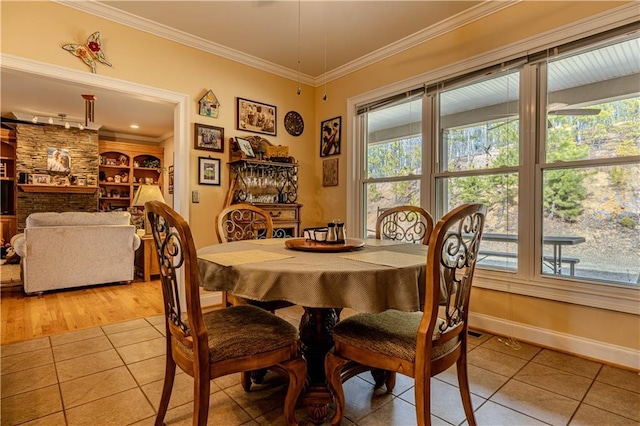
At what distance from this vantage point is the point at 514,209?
102 inches

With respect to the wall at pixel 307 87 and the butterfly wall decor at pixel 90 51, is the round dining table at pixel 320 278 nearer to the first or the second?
the wall at pixel 307 87

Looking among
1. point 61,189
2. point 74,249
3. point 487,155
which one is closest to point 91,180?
point 61,189

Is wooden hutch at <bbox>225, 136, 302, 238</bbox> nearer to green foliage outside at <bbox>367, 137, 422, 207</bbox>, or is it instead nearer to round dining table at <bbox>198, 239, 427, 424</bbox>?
green foliage outside at <bbox>367, 137, 422, 207</bbox>

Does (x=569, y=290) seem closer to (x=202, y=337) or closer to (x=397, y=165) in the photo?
(x=397, y=165)

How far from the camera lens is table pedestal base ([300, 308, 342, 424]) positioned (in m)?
1.48

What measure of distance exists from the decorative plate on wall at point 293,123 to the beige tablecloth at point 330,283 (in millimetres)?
2897

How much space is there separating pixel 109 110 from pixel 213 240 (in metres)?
4.04

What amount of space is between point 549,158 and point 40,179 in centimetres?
835

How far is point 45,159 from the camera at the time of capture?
660cm

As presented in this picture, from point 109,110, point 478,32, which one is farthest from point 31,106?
point 478,32

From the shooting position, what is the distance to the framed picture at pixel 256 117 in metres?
3.58

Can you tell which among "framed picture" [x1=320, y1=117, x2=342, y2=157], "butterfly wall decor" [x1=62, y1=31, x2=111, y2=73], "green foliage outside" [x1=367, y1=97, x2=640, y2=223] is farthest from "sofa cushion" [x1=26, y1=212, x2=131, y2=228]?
"green foliage outside" [x1=367, y1=97, x2=640, y2=223]

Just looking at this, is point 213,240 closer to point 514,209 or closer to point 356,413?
point 356,413

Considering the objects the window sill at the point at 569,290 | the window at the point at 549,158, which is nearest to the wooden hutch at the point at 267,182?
the window at the point at 549,158
